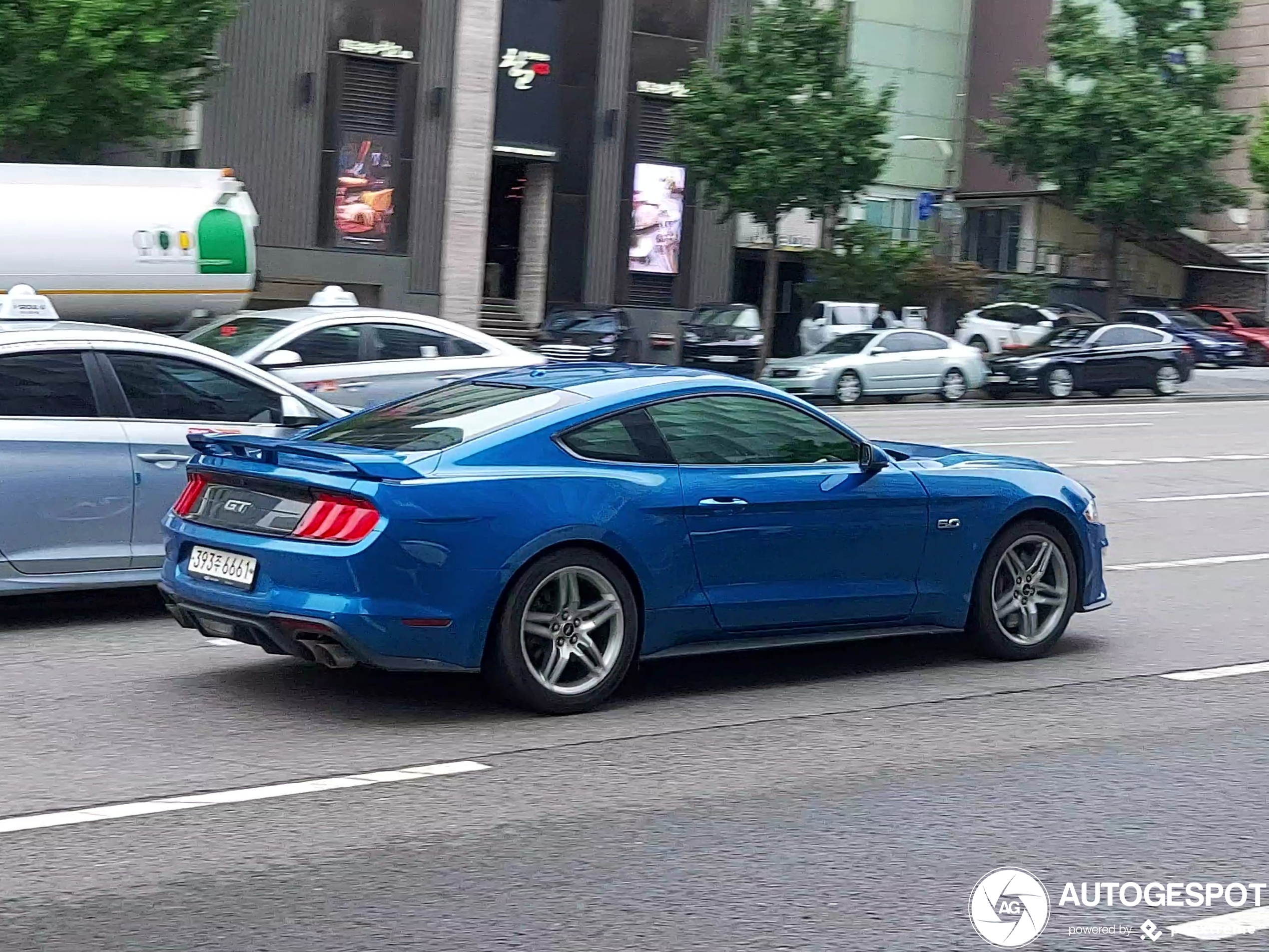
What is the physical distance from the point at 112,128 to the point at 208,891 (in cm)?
2310

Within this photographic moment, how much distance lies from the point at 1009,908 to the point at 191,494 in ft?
13.3

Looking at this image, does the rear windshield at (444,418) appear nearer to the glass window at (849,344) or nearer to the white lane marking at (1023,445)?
the white lane marking at (1023,445)

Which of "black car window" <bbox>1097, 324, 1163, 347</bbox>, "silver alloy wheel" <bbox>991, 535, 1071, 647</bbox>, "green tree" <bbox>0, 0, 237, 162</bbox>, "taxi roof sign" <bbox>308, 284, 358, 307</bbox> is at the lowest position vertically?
"silver alloy wheel" <bbox>991, 535, 1071, 647</bbox>

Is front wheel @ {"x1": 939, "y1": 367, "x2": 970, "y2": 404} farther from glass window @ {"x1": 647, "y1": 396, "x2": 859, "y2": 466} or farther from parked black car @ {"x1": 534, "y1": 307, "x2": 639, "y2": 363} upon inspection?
glass window @ {"x1": 647, "y1": 396, "x2": 859, "y2": 466}

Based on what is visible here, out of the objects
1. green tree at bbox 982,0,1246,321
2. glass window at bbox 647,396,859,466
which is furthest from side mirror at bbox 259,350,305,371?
green tree at bbox 982,0,1246,321

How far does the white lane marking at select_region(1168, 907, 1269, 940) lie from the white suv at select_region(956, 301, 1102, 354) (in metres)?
35.0

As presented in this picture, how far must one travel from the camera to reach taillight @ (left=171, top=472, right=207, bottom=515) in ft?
25.0

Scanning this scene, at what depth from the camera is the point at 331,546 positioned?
6.88 m

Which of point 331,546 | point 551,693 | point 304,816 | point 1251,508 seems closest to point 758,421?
point 551,693

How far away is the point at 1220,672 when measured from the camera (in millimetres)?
8719

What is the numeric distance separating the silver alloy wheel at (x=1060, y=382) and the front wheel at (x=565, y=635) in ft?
92.5

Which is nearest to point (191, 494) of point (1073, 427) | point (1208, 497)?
point (1208, 497)

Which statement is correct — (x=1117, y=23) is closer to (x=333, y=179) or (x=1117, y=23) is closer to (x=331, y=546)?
(x=333, y=179)

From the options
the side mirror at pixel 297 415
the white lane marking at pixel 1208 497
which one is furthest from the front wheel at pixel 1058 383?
the side mirror at pixel 297 415
